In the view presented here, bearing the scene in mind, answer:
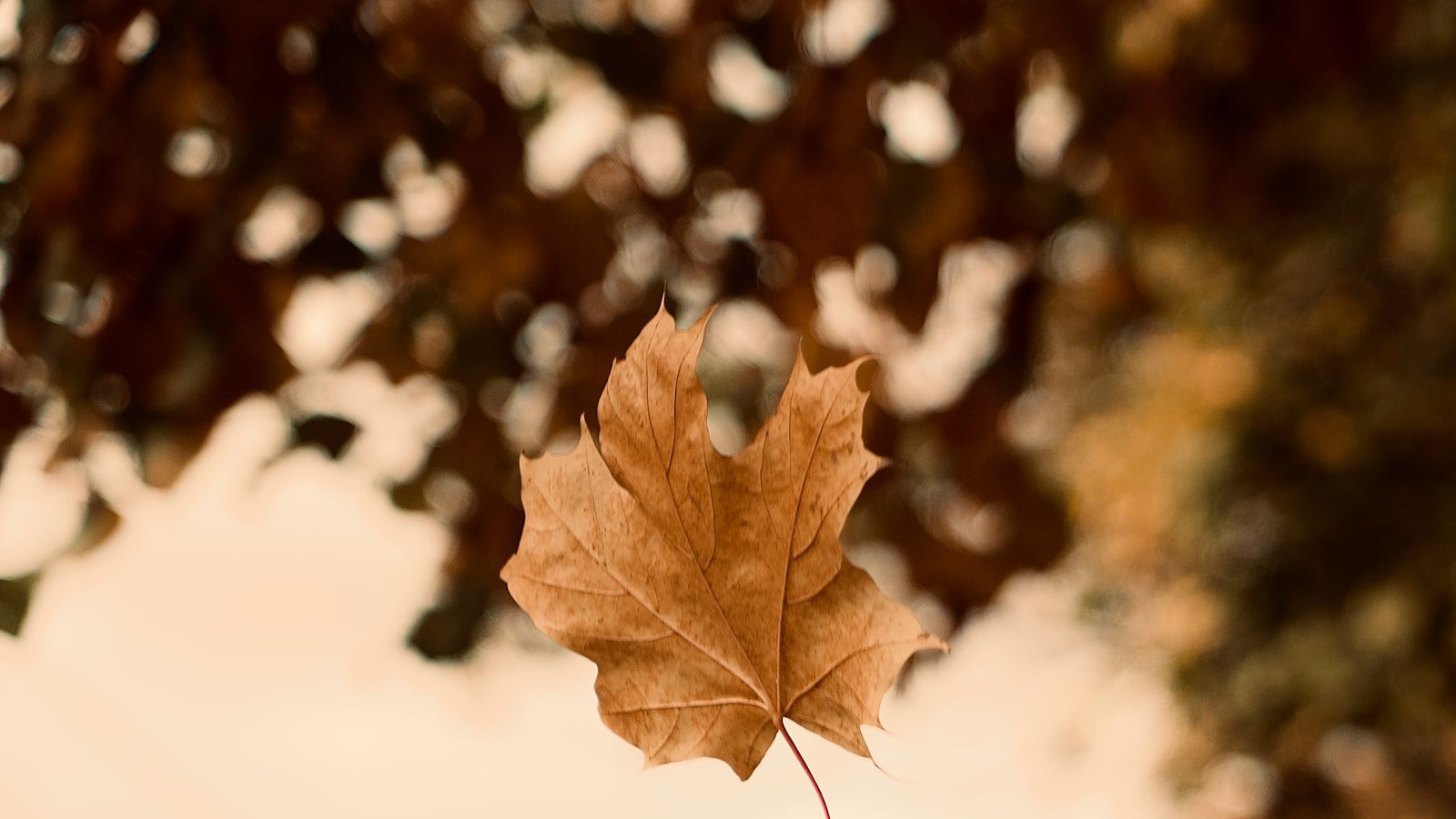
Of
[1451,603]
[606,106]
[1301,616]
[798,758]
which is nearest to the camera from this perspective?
[798,758]

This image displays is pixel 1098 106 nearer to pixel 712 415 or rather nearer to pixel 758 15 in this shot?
pixel 758 15

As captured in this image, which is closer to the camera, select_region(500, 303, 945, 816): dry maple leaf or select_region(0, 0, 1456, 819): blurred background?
select_region(500, 303, 945, 816): dry maple leaf

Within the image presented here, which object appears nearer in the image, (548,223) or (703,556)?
(703,556)

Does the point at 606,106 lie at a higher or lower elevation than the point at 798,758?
higher

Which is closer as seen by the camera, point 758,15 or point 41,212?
point 41,212

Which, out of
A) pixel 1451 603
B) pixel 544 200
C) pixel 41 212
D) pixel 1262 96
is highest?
pixel 1451 603

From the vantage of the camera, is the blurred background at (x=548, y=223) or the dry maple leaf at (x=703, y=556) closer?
the dry maple leaf at (x=703, y=556)

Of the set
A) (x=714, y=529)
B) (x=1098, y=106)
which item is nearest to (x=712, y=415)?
(x=1098, y=106)

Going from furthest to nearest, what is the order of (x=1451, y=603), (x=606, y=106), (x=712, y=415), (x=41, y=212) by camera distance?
(x=1451, y=603), (x=712, y=415), (x=606, y=106), (x=41, y=212)
